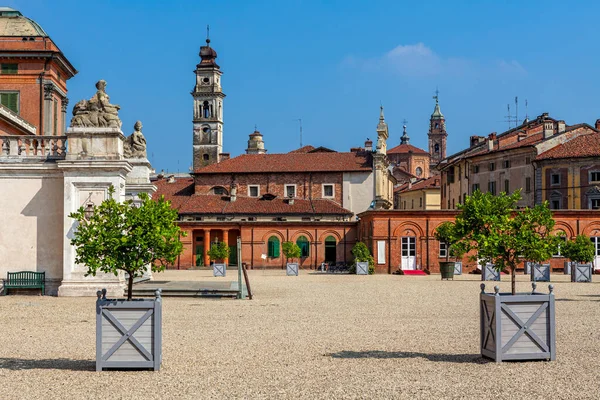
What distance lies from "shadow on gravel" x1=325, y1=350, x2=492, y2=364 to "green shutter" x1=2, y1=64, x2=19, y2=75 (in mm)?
36092

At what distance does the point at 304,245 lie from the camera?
61781 mm

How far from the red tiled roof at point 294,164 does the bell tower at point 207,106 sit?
101 ft

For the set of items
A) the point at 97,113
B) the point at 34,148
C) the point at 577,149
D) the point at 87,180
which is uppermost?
the point at 577,149

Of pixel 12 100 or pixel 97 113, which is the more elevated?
pixel 12 100

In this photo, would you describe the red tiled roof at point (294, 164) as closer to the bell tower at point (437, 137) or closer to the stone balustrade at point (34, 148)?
the stone balustrade at point (34, 148)

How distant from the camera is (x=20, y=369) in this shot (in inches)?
458

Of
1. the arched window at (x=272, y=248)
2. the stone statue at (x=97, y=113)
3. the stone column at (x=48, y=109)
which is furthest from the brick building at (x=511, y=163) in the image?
the stone statue at (x=97, y=113)

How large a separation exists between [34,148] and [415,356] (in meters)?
16.5

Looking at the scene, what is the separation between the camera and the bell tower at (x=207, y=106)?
107000 millimetres

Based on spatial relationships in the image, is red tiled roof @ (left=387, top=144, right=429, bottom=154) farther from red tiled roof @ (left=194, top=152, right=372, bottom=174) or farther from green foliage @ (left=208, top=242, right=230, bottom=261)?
green foliage @ (left=208, top=242, right=230, bottom=261)

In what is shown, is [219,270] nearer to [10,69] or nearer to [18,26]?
[10,69]

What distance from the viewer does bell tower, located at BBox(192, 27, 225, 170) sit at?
351ft

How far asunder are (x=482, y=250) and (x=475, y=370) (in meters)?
5.02

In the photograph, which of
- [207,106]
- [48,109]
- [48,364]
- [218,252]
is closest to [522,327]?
[48,364]
